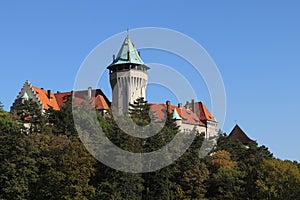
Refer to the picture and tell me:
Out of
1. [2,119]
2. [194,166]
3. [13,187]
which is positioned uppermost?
[2,119]

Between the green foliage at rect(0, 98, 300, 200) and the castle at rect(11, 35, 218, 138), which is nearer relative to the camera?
the green foliage at rect(0, 98, 300, 200)

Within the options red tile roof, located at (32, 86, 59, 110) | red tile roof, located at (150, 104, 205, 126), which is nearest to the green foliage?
red tile roof, located at (32, 86, 59, 110)

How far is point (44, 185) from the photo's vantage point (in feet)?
162

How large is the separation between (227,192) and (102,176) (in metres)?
12.2

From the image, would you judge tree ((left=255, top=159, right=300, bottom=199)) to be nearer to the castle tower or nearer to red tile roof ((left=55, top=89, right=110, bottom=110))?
the castle tower

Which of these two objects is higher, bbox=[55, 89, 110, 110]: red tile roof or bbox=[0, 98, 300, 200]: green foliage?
bbox=[55, 89, 110, 110]: red tile roof

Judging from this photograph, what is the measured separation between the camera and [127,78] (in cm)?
8275

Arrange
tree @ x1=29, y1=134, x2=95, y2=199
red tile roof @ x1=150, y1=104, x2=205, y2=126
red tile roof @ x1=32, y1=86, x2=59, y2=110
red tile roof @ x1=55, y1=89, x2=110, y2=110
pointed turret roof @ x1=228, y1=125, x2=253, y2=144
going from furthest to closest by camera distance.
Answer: pointed turret roof @ x1=228, y1=125, x2=253, y2=144 < red tile roof @ x1=150, y1=104, x2=205, y2=126 < red tile roof @ x1=55, y1=89, x2=110, y2=110 < red tile roof @ x1=32, y1=86, x2=59, y2=110 < tree @ x1=29, y1=134, x2=95, y2=199

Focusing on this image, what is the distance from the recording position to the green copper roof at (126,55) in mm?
83719

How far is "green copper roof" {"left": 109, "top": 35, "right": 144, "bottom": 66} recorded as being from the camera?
8372 centimetres

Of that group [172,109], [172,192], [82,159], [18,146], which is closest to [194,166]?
[172,192]

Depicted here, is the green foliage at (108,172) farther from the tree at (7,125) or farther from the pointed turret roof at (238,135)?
the pointed turret roof at (238,135)

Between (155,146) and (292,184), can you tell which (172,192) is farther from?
(292,184)

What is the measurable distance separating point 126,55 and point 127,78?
3.85m
